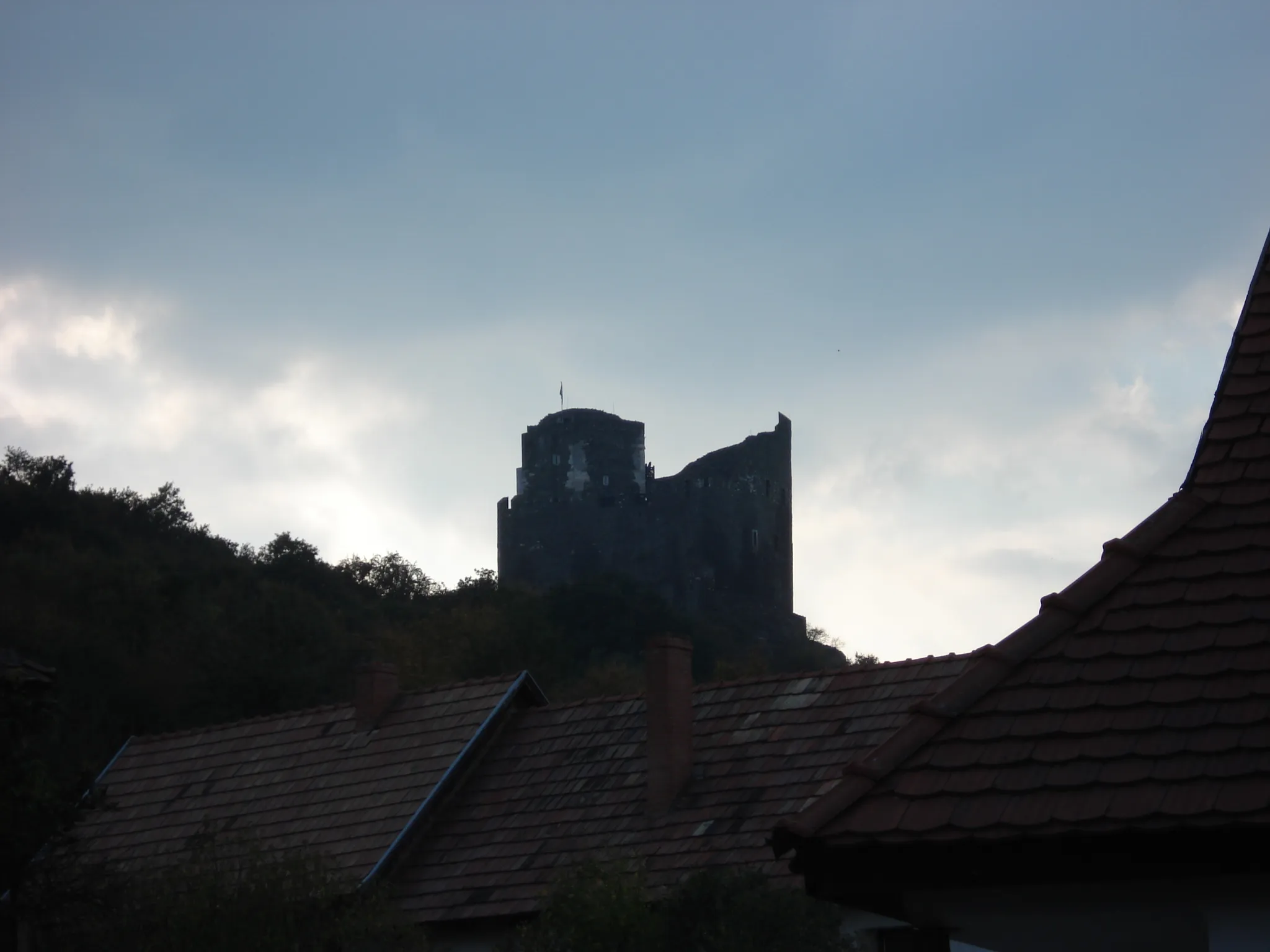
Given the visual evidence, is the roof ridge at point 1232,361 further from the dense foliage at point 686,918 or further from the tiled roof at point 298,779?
the tiled roof at point 298,779

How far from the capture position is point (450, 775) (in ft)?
75.6

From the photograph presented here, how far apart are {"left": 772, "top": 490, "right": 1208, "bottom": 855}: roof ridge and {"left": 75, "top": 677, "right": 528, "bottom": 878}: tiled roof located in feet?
55.8

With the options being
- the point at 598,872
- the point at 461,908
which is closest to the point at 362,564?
the point at 461,908

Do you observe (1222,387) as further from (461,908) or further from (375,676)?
(375,676)

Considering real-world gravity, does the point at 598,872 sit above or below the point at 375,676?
below

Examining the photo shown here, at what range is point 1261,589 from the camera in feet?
17.0

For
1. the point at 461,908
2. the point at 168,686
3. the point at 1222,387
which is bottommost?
the point at 461,908

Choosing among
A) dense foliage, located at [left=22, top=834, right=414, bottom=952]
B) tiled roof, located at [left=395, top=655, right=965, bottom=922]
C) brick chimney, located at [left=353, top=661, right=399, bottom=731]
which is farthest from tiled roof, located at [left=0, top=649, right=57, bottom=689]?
brick chimney, located at [left=353, top=661, right=399, bottom=731]

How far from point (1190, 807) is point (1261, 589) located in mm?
857

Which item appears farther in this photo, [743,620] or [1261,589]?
[743,620]

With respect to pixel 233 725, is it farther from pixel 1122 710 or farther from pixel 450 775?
pixel 1122 710

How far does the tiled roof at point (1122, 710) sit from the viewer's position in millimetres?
4820

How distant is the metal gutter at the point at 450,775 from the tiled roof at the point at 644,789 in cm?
27

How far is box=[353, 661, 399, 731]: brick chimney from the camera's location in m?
25.1
